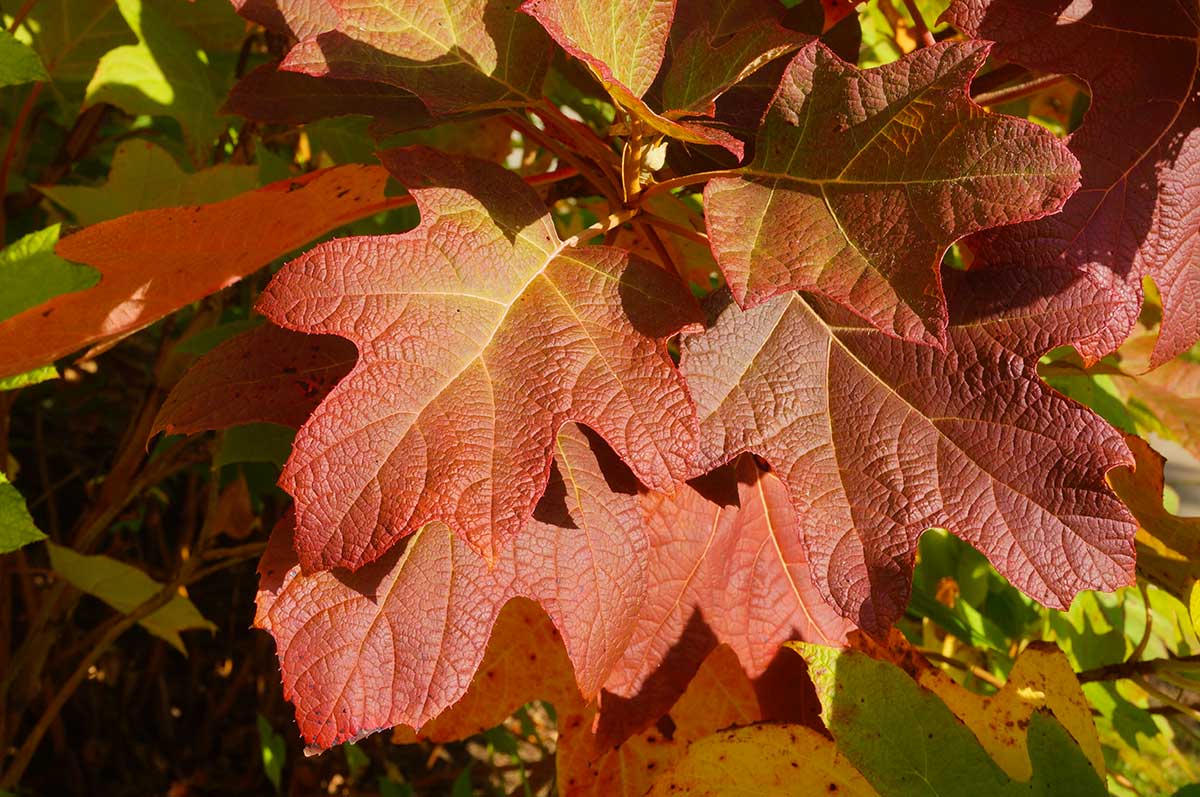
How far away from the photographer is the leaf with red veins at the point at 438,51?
0.83 m

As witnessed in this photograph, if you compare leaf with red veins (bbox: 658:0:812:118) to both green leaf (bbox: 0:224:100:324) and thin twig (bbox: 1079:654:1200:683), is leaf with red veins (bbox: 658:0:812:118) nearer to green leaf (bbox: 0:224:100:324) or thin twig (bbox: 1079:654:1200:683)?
green leaf (bbox: 0:224:100:324)

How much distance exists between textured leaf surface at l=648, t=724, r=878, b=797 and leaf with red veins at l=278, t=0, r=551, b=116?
559 mm

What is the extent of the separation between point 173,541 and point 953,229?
1.98m

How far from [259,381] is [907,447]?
1.67ft

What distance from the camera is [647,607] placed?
2.98ft

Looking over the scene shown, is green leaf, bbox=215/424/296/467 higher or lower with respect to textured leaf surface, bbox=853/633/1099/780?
higher

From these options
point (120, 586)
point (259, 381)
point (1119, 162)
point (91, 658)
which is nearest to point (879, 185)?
point (1119, 162)

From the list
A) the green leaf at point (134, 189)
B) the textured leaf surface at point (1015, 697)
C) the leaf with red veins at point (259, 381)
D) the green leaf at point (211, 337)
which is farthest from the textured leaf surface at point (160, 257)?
the textured leaf surface at point (1015, 697)

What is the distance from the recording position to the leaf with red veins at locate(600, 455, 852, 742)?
904 millimetres

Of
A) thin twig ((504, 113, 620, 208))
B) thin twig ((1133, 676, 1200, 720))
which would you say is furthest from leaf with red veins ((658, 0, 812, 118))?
thin twig ((1133, 676, 1200, 720))

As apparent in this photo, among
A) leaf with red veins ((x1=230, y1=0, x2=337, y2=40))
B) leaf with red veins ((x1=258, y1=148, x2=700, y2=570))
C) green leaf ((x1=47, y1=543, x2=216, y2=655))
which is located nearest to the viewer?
leaf with red veins ((x1=258, y1=148, x2=700, y2=570))

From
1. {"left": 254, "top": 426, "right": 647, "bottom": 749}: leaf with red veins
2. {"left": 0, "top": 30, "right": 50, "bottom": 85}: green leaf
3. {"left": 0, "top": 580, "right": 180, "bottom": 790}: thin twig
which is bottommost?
{"left": 0, "top": 580, "right": 180, "bottom": 790}: thin twig

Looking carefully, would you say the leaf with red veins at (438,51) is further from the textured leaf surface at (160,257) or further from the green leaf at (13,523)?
the green leaf at (13,523)

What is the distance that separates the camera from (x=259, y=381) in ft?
2.68
